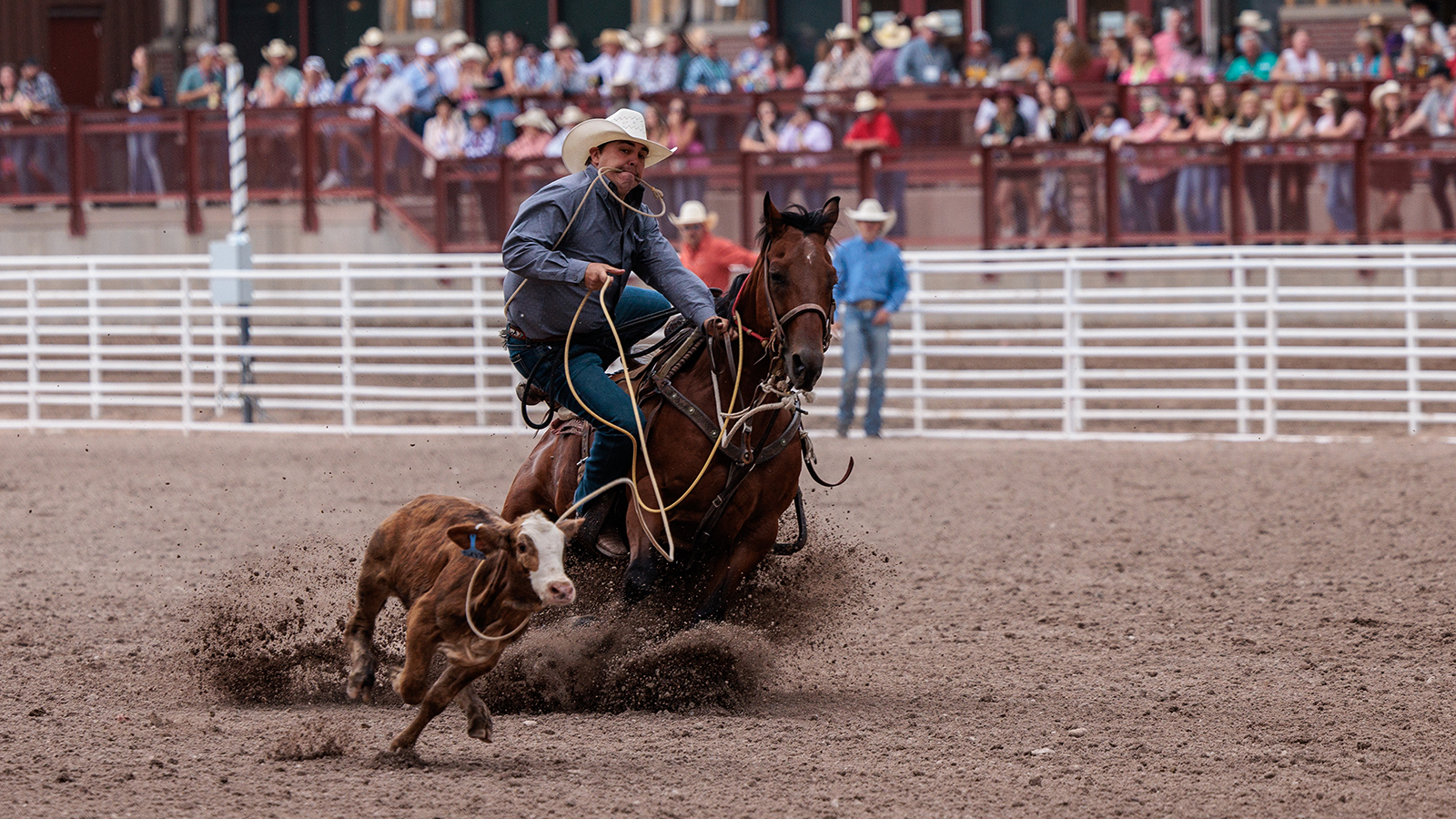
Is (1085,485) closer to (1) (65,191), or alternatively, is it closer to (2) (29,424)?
(2) (29,424)

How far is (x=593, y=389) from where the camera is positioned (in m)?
6.31

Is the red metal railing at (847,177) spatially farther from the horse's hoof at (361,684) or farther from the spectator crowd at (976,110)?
the horse's hoof at (361,684)

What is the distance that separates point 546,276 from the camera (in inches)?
239

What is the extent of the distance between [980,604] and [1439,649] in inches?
81.6

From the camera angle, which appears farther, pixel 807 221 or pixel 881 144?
pixel 881 144

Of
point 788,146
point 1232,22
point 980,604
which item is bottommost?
point 980,604

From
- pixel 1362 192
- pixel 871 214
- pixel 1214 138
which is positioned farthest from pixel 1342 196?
pixel 871 214

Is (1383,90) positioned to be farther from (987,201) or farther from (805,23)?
(805,23)

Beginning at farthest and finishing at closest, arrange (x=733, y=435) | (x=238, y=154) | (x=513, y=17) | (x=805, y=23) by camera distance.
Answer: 1. (x=513, y=17)
2. (x=805, y=23)
3. (x=238, y=154)
4. (x=733, y=435)

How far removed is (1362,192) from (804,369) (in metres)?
11.2

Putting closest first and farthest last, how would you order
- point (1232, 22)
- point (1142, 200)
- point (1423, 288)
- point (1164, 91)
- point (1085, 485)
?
1. point (1085, 485)
2. point (1423, 288)
3. point (1142, 200)
4. point (1164, 91)
5. point (1232, 22)

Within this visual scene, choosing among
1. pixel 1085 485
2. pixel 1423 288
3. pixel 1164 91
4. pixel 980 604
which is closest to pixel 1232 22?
pixel 1164 91

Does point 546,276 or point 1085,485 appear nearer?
point 546,276

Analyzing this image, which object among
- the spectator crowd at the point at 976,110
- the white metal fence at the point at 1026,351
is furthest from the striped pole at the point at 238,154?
the spectator crowd at the point at 976,110
